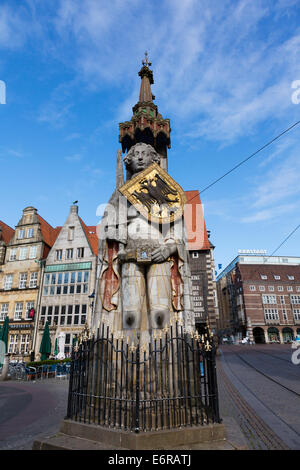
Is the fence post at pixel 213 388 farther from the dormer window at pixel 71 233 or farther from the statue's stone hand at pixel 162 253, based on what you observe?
the dormer window at pixel 71 233

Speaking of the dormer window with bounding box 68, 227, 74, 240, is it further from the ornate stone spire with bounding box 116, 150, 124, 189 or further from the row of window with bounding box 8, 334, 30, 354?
the ornate stone spire with bounding box 116, 150, 124, 189

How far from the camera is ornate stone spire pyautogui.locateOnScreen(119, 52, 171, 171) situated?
700cm

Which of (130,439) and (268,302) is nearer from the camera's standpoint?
(130,439)

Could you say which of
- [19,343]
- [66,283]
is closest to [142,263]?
[66,283]

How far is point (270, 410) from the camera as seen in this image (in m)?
6.47

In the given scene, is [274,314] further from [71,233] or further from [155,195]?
[155,195]

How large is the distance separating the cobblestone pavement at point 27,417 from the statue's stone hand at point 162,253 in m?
3.03

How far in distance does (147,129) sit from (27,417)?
7.29 metres

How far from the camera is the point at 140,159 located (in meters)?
6.36

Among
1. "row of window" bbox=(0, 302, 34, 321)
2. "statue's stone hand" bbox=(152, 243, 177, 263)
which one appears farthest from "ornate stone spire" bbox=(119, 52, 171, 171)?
"row of window" bbox=(0, 302, 34, 321)

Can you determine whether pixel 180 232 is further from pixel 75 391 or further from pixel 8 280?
pixel 8 280
